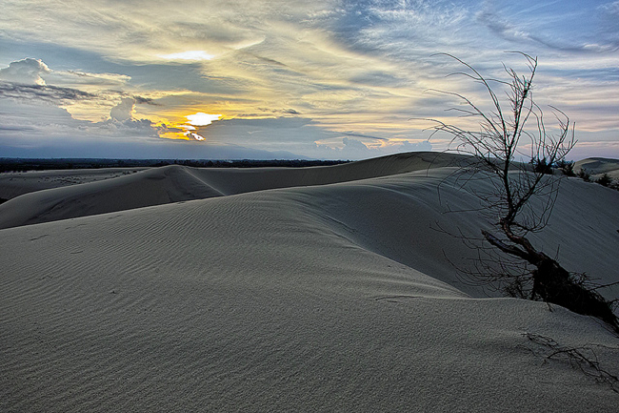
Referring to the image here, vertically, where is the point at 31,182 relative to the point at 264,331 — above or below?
above

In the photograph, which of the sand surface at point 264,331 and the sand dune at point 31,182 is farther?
the sand dune at point 31,182

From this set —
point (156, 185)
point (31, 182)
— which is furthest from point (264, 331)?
point (31, 182)

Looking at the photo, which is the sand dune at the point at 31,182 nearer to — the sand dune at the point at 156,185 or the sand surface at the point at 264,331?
the sand dune at the point at 156,185

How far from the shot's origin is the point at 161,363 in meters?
2.19

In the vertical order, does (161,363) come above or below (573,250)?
above

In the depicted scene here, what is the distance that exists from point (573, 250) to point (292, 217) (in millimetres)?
6395

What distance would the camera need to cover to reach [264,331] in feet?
8.32

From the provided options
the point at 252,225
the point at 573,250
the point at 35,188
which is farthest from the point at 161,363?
the point at 35,188

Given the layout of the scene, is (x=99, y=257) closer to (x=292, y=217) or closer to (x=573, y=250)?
(x=292, y=217)

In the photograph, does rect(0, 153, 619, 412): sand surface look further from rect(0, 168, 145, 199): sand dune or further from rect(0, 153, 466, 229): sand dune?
rect(0, 168, 145, 199): sand dune

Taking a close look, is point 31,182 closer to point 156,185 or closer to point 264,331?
point 156,185

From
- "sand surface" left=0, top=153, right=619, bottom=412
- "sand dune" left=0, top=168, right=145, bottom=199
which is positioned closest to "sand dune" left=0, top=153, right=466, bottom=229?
"sand dune" left=0, top=168, right=145, bottom=199

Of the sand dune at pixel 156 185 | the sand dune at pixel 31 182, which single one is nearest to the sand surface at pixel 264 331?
the sand dune at pixel 156 185

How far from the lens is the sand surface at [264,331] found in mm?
1898
